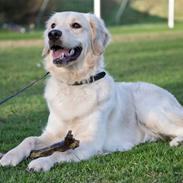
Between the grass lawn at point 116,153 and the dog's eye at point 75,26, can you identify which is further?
the dog's eye at point 75,26

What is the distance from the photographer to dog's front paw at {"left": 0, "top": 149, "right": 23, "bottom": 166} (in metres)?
5.62

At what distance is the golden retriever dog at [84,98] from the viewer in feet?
20.3

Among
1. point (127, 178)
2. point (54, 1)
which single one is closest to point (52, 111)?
point (127, 178)

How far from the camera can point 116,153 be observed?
243 inches

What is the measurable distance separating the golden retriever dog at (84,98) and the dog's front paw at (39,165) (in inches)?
15.2

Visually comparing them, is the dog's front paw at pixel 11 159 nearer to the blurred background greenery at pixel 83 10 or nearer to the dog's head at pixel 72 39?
the dog's head at pixel 72 39

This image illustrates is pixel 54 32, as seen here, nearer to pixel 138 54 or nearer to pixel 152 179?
pixel 152 179

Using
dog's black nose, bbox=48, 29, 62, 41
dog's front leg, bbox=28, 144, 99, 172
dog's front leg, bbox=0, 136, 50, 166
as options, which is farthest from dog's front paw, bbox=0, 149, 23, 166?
dog's black nose, bbox=48, 29, 62, 41

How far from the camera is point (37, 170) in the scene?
17.5ft

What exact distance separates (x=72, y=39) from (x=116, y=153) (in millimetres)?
1274

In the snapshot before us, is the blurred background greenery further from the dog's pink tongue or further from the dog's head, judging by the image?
the dog's pink tongue

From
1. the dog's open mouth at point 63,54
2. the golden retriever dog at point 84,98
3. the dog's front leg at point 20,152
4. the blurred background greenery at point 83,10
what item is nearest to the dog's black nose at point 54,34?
the golden retriever dog at point 84,98

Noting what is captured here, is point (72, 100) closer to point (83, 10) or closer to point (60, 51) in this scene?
point (60, 51)

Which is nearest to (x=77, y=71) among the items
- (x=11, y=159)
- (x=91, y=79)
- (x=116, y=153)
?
(x=91, y=79)
